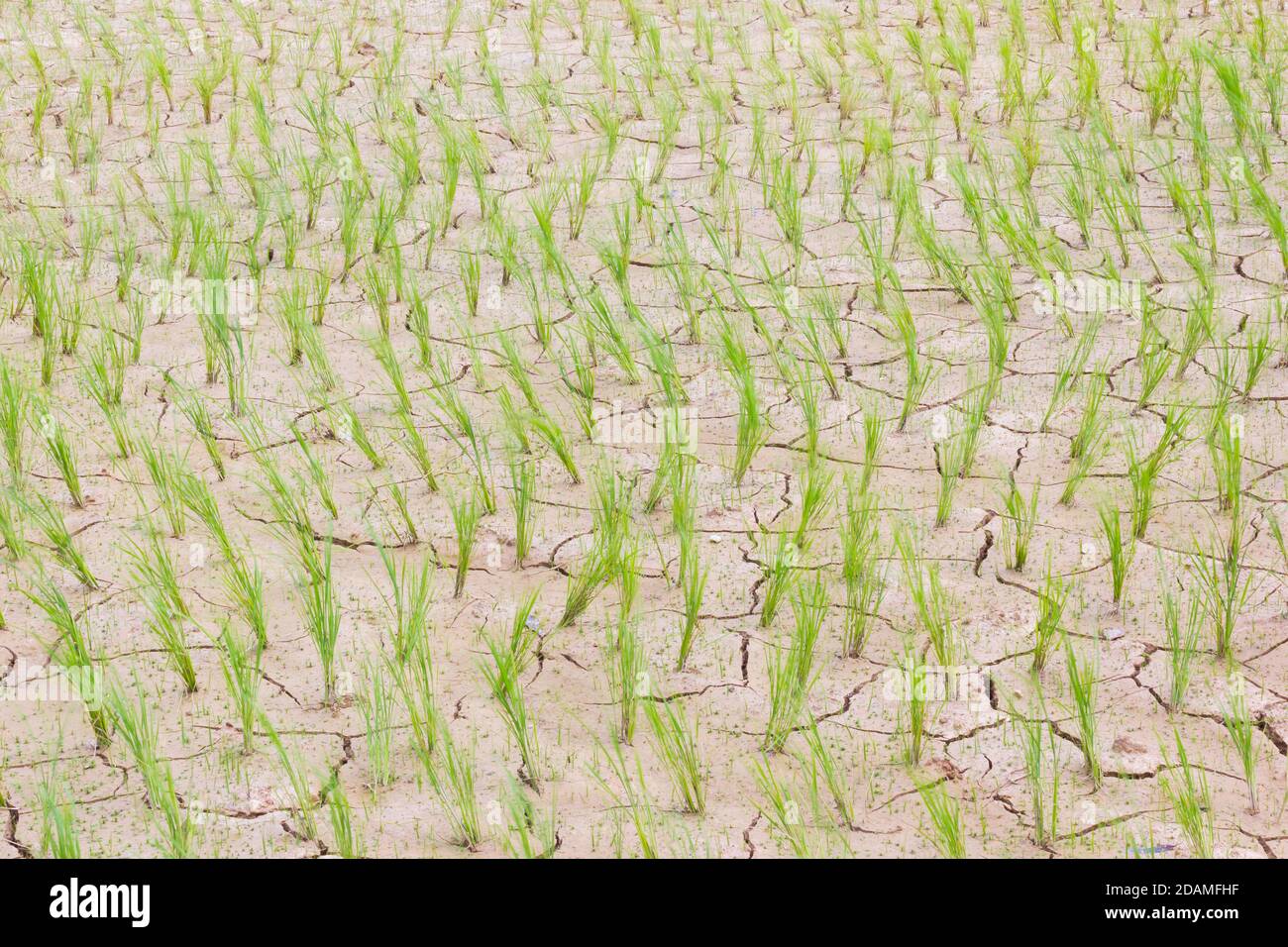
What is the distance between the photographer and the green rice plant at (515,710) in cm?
249

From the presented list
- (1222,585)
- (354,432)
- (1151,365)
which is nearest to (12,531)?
(354,432)

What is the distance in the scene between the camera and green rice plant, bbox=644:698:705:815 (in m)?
2.38

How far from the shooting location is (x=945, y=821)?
2.25 m

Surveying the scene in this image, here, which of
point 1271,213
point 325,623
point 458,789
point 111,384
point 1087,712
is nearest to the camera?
point 458,789

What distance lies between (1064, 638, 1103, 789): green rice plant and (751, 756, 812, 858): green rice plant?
A: 47 centimetres

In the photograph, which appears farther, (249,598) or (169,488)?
(169,488)

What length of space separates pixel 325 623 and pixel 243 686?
0.80ft

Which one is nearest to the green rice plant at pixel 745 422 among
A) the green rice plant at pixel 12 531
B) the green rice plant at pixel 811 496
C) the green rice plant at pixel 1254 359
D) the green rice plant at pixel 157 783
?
the green rice plant at pixel 811 496

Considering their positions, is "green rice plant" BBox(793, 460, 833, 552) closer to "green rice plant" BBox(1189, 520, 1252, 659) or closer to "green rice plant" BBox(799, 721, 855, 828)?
"green rice plant" BBox(799, 721, 855, 828)

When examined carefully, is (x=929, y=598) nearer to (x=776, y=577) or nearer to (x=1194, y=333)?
(x=776, y=577)

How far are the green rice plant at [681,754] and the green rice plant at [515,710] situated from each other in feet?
0.65

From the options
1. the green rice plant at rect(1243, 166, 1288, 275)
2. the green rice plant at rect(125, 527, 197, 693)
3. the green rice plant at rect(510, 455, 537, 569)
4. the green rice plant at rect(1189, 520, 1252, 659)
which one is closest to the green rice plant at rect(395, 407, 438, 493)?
the green rice plant at rect(510, 455, 537, 569)

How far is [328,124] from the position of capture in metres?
5.09
